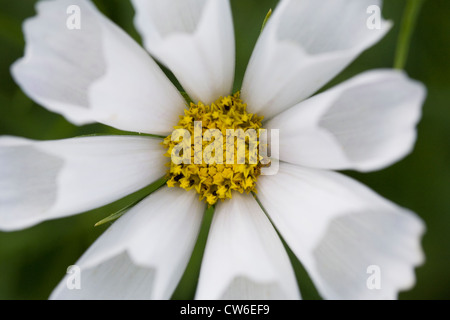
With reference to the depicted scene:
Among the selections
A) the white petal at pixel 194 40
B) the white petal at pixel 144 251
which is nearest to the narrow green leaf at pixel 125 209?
the white petal at pixel 144 251

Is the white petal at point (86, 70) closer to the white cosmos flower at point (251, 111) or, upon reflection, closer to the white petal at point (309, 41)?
the white cosmos flower at point (251, 111)

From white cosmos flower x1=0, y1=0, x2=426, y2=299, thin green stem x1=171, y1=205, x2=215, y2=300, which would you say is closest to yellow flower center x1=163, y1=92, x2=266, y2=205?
white cosmos flower x1=0, y1=0, x2=426, y2=299

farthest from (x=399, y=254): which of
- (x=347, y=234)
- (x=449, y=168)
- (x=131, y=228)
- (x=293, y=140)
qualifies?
(x=449, y=168)

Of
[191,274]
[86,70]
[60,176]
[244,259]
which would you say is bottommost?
[191,274]

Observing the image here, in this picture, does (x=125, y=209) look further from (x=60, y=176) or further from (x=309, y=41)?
(x=309, y=41)

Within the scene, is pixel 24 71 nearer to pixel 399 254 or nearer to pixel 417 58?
pixel 399 254

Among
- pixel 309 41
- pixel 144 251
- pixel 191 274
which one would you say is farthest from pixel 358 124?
pixel 191 274
